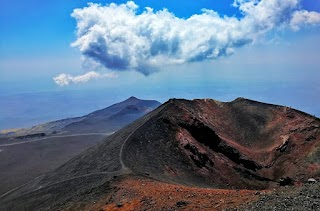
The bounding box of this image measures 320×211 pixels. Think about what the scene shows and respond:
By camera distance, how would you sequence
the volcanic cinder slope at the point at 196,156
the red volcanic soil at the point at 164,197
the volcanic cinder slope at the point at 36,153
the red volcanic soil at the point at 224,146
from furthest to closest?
the volcanic cinder slope at the point at 36,153 < the red volcanic soil at the point at 224,146 < the volcanic cinder slope at the point at 196,156 < the red volcanic soil at the point at 164,197

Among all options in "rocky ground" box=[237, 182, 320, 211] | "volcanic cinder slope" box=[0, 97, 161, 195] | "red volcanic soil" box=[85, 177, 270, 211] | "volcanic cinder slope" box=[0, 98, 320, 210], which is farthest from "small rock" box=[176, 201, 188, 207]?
"volcanic cinder slope" box=[0, 97, 161, 195]

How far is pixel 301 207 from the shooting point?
76.7 ft

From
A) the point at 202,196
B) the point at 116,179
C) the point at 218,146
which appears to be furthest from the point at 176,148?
the point at 202,196

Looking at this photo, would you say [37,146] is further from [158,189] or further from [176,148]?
[158,189]

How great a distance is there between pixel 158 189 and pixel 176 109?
30030mm

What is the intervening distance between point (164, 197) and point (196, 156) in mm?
22554

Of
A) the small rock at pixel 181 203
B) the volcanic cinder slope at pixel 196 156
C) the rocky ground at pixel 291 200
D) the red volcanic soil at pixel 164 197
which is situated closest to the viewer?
the rocky ground at pixel 291 200

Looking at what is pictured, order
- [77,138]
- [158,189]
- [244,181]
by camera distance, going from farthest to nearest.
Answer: [77,138] → [244,181] → [158,189]

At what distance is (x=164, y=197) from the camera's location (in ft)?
105

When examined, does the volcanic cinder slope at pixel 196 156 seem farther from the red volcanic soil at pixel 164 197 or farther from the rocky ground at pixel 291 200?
the rocky ground at pixel 291 200

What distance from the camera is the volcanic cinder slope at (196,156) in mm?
45844

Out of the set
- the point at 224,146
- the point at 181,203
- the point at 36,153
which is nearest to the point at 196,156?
the point at 224,146

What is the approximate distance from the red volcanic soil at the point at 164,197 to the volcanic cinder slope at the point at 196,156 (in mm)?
2282

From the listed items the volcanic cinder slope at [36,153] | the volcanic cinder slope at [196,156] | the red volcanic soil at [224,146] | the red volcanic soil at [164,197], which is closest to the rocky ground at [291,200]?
the red volcanic soil at [164,197]
